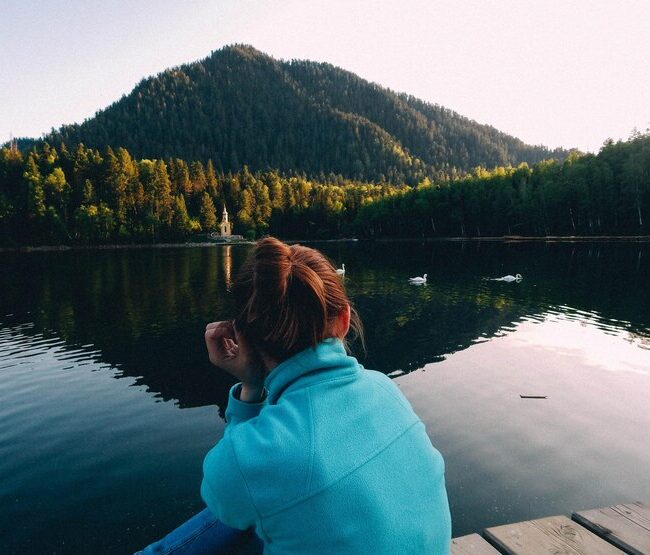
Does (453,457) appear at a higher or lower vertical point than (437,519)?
lower

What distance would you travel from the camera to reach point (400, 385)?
1393 cm

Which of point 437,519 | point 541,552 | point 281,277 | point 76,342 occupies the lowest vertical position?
point 76,342

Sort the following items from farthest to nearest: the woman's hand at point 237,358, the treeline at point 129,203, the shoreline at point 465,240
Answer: the treeline at point 129,203
the shoreline at point 465,240
the woman's hand at point 237,358

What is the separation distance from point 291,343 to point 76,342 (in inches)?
825

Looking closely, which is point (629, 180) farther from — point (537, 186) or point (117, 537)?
point (117, 537)

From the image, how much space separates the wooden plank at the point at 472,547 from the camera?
388 centimetres

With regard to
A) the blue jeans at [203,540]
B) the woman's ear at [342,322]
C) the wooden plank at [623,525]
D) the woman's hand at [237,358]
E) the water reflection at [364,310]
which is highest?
the woman's ear at [342,322]

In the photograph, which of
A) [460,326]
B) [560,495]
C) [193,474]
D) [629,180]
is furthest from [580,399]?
[629,180]

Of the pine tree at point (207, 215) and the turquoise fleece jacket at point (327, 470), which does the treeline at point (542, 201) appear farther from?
the turquoise fleece jacket at point (327, 470)

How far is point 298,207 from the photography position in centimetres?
14462

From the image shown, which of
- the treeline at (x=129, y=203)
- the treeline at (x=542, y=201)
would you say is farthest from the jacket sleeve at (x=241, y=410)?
the treeline at (x=129, y=203)

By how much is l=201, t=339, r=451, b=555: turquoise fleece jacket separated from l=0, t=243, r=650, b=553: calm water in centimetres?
Result: 651

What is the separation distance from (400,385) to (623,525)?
9.74 meters

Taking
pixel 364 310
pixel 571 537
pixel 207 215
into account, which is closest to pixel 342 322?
pixel 571 537
